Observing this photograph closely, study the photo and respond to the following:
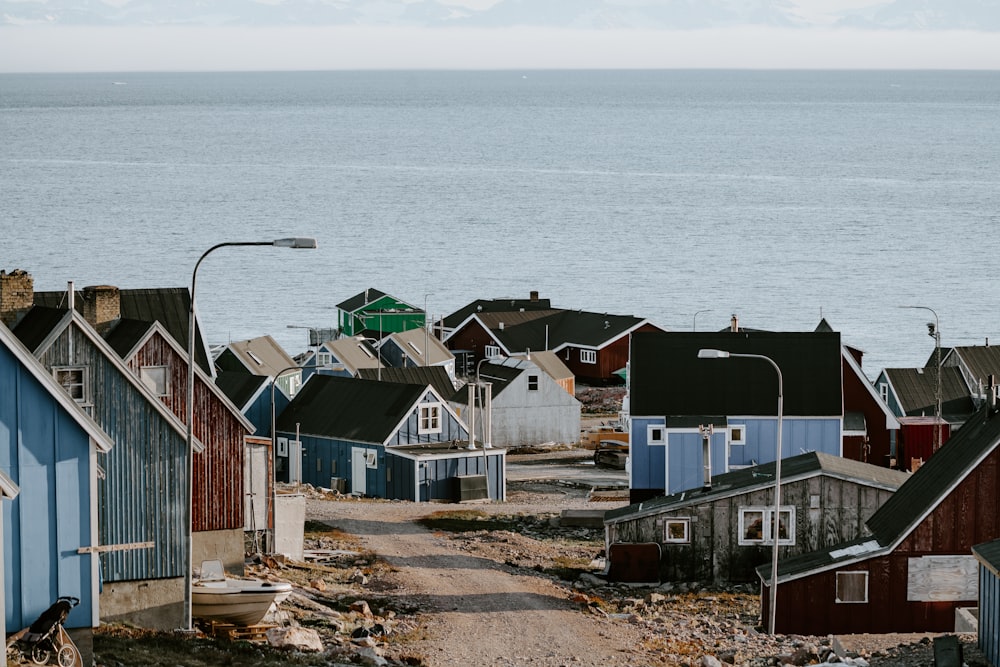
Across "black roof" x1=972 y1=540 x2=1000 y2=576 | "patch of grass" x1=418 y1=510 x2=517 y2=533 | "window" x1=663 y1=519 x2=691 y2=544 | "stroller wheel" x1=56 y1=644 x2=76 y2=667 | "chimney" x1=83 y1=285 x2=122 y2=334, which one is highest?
"chimney" x1=83 y1=285 x2=122 y2=334

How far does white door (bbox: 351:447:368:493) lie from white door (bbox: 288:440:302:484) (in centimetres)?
209

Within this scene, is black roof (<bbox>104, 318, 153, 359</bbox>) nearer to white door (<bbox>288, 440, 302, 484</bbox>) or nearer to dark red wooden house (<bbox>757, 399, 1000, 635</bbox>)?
dark red wooden house (<bbox>757, 399, 1000, 635</bbox>)

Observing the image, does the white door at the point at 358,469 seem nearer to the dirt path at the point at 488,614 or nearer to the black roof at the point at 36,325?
the dirt path at the point at 488,614

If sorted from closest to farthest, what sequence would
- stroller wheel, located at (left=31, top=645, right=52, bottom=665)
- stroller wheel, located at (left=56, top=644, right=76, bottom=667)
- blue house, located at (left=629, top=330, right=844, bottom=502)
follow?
stroller wheel, located at (left=31, top=645, right=52, bottom=665), stroller wheel, located at (left=56, top=644, right=76, bottom=667), blue house, located at (left=629, top=330, right=844, bottom=502)

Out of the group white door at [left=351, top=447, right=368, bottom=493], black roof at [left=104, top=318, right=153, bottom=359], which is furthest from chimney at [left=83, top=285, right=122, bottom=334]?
white door at [left=351, top=447, right=368, bottom=493]

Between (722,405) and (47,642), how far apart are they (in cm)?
3312

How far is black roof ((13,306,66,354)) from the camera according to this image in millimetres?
30734

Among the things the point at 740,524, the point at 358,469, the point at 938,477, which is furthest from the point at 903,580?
the point at 358,469

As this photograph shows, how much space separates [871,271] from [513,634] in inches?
5421

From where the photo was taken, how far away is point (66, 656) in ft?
80.8

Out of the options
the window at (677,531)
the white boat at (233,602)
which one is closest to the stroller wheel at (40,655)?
the white boat at (233,602)

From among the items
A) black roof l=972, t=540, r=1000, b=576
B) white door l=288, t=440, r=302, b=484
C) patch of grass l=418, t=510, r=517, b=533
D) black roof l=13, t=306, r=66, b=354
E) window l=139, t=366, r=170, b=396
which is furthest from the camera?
white door l=288, t=440, r=302, b=484

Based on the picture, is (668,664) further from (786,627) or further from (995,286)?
(995,286)

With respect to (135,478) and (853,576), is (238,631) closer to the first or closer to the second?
(135,478)
